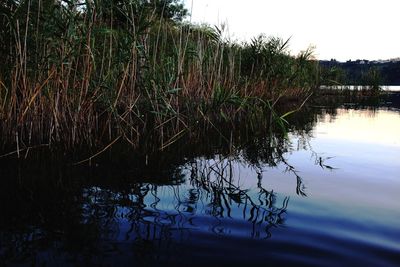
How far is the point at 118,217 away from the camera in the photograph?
2.19 meters

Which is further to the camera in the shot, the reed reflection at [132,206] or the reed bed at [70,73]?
the reed bed at [70,73]

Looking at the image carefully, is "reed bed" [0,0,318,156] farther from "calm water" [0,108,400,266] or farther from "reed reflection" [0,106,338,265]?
"calm water" [0,108,400,266]

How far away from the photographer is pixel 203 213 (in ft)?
7.59

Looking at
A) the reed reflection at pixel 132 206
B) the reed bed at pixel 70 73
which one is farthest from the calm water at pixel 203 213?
the reed bed at pixel 70 73

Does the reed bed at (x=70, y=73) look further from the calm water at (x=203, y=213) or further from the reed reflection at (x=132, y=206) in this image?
the calm water at (x=203, y=213)

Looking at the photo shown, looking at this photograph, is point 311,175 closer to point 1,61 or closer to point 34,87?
point 34,87

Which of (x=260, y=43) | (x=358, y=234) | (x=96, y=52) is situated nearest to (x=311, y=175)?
(x=358, y=234)

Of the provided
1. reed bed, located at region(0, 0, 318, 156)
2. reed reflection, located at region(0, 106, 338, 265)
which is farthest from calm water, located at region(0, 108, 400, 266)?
reed bed, located at region(0, 0, 318, 156)

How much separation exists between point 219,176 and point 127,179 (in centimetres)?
82

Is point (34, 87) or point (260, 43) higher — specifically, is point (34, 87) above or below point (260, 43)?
below

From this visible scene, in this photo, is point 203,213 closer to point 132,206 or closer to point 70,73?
point 132,206

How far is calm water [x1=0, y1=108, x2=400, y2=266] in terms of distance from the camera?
175 cm

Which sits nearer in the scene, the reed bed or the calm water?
the calm water

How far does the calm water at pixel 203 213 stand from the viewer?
1751mm
